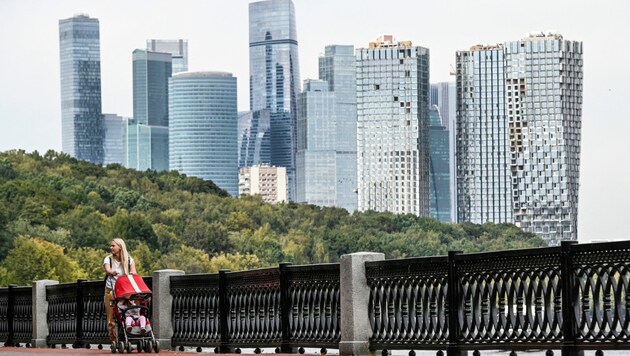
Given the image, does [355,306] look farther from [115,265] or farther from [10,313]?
[10,313]

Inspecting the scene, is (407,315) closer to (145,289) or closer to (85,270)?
(145,289)

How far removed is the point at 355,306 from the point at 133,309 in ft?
11.6

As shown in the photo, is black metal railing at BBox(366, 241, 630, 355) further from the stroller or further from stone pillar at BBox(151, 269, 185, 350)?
stone pillar at BBox(151, 269, 185, 350)

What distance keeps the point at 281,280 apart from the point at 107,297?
106 inches

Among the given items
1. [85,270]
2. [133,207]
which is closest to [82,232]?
[85,270]

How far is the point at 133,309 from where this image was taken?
66.2 ft

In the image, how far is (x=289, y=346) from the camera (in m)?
19.5

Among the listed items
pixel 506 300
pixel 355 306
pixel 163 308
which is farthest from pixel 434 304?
pixel 163 308

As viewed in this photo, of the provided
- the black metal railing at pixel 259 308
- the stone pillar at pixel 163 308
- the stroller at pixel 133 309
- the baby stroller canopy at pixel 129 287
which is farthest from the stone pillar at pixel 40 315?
the baby stroller canopy at pixel 129 287

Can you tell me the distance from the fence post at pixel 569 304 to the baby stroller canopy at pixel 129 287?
6.91 metres

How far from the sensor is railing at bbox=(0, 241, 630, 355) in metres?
14.5

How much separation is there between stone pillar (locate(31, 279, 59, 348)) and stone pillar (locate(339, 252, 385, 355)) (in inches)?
396

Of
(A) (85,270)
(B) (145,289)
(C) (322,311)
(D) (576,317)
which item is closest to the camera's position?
(D) (576,317)

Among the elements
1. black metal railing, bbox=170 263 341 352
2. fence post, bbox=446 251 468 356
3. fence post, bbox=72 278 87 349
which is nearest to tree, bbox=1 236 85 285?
fence post, bbox=72 278 87 349
